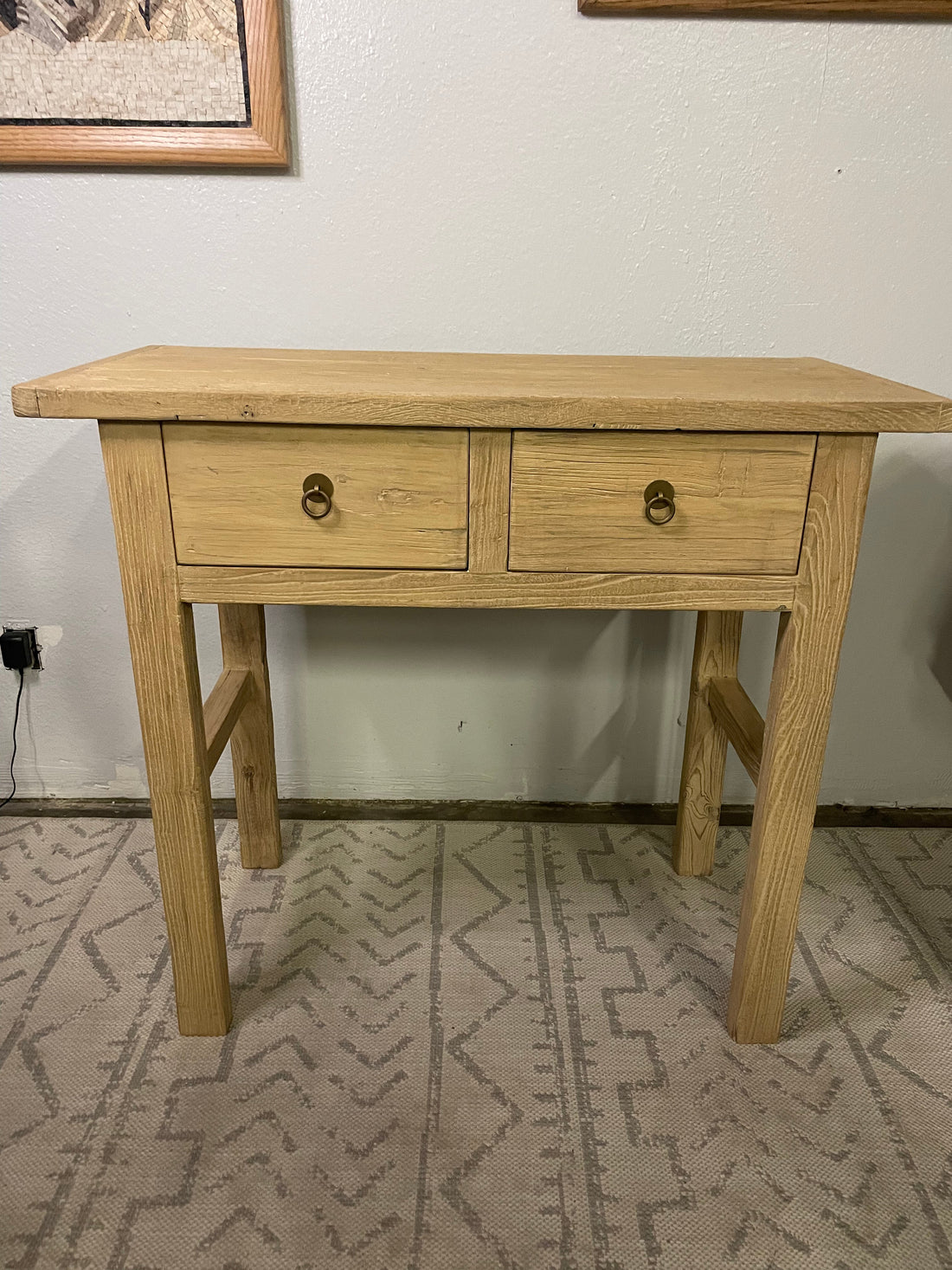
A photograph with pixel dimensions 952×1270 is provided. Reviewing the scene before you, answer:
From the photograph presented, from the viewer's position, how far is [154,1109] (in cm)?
110

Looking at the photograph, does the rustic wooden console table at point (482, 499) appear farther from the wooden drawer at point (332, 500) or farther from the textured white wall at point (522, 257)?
the textured white wall at point (522, 257)

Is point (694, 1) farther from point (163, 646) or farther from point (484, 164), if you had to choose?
point (163, 646)

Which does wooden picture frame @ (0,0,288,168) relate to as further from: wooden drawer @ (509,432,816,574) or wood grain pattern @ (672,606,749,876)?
wood grain pattern @ (672,606,749,876)

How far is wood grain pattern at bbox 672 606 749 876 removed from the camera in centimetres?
145

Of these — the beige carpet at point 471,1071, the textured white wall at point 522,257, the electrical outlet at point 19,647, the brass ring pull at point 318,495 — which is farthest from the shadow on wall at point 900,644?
the electrical outlet at point 19,647

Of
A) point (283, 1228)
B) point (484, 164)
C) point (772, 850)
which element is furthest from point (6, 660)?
point (772, 850)

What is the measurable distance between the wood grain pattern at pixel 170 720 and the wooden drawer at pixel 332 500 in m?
0.03

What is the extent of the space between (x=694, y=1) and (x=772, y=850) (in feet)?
4.22

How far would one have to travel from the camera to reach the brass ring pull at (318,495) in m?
0.96

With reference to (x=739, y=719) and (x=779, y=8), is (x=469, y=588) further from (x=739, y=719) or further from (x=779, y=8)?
(x=779, y=8)

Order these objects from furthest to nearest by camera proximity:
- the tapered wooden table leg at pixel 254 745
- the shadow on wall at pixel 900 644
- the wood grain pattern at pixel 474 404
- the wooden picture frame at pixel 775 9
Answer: the shadow on wall at pixel 900 644
the tapered wooden table leg at pixel 254 745
the wooden picture frame at pixel 775 9
the wood grain pattern at pixel 474 404

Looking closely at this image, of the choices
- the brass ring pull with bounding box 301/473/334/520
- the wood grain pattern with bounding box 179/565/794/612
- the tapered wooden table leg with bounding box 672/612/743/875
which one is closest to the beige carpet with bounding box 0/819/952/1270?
the tapered wooden table leg with bounding box 672/612/743/875

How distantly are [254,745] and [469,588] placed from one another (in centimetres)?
67

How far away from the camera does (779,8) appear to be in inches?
51.5
